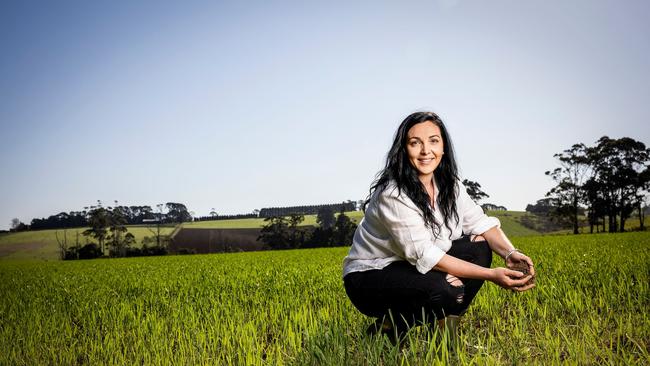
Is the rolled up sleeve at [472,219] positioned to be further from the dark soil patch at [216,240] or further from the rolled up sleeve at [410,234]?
the dark soil patch at [216,240]

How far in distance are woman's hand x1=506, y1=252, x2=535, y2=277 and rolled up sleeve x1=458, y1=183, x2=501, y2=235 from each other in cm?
29

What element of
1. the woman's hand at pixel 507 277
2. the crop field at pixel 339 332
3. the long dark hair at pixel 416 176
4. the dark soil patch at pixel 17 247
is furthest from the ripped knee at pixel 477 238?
the dark soil patch at pixel 17 247

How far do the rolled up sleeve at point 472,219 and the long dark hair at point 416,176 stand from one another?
0.37 ft

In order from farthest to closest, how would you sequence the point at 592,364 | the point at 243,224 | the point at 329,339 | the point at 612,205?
the point at 243,224, the point at 612,205, the point at 329,339, the point at 592,364

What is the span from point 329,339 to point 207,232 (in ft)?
296

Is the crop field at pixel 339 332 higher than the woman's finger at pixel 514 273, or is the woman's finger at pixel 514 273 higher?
the woman's finger at pixel 514 273

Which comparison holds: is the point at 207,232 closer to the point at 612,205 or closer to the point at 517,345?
the point at 612,205

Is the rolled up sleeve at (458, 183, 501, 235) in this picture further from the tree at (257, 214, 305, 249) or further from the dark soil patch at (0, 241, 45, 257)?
the dark soil patch at (0, 241, 45, 257)

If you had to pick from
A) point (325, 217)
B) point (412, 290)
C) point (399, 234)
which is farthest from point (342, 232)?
point (399, 234)

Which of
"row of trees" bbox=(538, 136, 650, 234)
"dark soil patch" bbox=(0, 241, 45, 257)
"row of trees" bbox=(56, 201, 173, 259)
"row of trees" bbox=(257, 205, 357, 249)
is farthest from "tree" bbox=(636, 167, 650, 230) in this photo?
"dark soil patch" bbox=(0, 241, 45, 257)

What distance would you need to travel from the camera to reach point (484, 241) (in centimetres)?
324

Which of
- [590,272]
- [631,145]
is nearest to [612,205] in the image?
[631,145]

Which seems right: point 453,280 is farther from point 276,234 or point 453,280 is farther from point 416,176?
point 276,234

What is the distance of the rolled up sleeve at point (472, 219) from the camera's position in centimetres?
331
